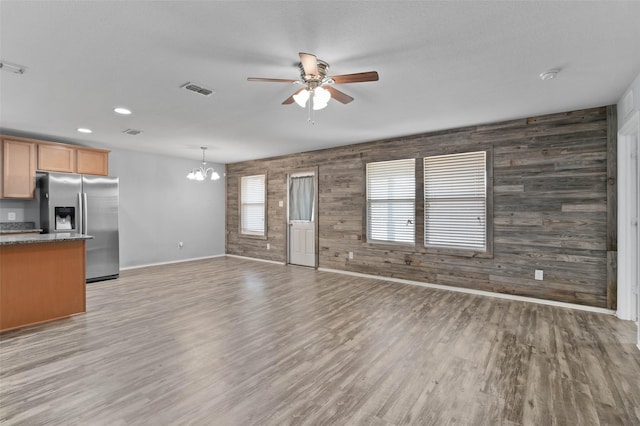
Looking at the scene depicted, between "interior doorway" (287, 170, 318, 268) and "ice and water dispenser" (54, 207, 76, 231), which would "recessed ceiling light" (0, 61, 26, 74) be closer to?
"ice and water dispenser" (54, 207, 76, 231)

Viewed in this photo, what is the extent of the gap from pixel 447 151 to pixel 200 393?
4540 millimetres

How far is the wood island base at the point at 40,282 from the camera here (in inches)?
125

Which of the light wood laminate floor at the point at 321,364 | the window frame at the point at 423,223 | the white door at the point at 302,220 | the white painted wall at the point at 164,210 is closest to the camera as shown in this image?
the light wood laminate floor at the point at 321,364

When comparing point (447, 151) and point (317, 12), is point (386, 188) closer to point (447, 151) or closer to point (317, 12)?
point (447, 151)

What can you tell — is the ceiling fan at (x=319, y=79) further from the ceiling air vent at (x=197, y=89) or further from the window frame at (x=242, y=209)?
the window frame at (x=242, y=209)

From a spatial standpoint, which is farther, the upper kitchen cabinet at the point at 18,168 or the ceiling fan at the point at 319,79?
the upper kitchen cabinet at the point at 18,168

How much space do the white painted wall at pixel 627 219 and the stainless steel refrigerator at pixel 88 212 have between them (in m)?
7.57

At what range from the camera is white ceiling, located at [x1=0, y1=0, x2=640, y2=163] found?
1.93 meters

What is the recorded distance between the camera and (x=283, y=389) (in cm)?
213

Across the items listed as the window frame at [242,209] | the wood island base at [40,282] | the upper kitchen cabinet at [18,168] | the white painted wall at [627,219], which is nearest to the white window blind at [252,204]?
the window frame at [242,209]

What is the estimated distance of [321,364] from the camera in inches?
97.6

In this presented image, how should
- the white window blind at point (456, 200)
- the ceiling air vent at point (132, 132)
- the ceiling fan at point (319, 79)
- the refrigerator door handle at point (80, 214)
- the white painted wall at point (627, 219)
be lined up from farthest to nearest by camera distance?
1. the refrigerator door handle at point (80, 214)
2. the ceiling air vent at point (132, 132)
3. the white window blind at point (456, 200)
4. the white painted wall at point (627, 219)
5. the ceiling fan at point (319, 79)

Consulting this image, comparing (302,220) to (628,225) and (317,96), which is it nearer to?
(317,96)

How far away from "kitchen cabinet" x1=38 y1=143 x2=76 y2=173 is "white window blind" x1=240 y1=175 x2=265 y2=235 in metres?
3.55
